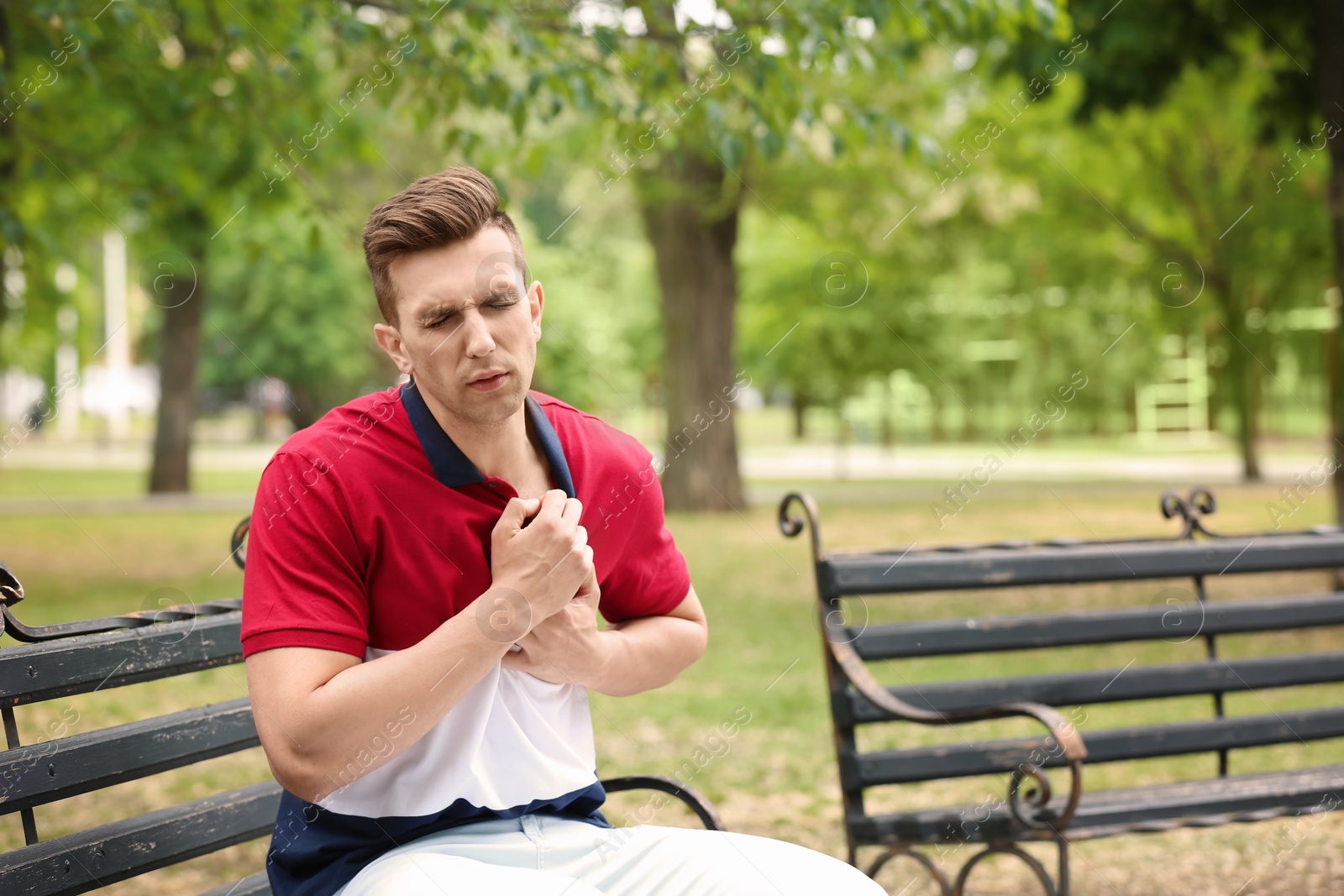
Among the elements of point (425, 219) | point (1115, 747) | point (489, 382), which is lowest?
point (1115, 747)

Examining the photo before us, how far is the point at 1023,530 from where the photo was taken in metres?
14.0

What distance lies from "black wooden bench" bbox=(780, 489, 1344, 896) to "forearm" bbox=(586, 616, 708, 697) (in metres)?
0.96

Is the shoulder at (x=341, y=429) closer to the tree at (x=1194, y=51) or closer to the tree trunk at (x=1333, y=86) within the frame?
the tree trunk at (x=1333, y=86)

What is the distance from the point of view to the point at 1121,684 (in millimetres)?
3547

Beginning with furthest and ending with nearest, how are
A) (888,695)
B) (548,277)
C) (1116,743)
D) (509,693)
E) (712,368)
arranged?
(548,277), (712,368), (1116,743), (888,695), (509,693)

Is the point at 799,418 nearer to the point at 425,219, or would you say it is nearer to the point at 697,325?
the point at 697,325

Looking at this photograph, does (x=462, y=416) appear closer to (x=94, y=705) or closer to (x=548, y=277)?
(x=94, y=705)

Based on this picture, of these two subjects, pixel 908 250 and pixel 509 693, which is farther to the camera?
pixel 908 250

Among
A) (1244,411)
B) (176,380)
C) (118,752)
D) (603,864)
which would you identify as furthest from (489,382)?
(1244,411)

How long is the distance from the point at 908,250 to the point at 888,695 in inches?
642

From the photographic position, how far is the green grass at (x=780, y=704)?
14.8ft

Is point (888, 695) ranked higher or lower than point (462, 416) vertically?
lower

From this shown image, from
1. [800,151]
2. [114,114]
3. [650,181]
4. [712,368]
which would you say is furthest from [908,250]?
[800,151]

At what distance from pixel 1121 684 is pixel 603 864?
2039mm
